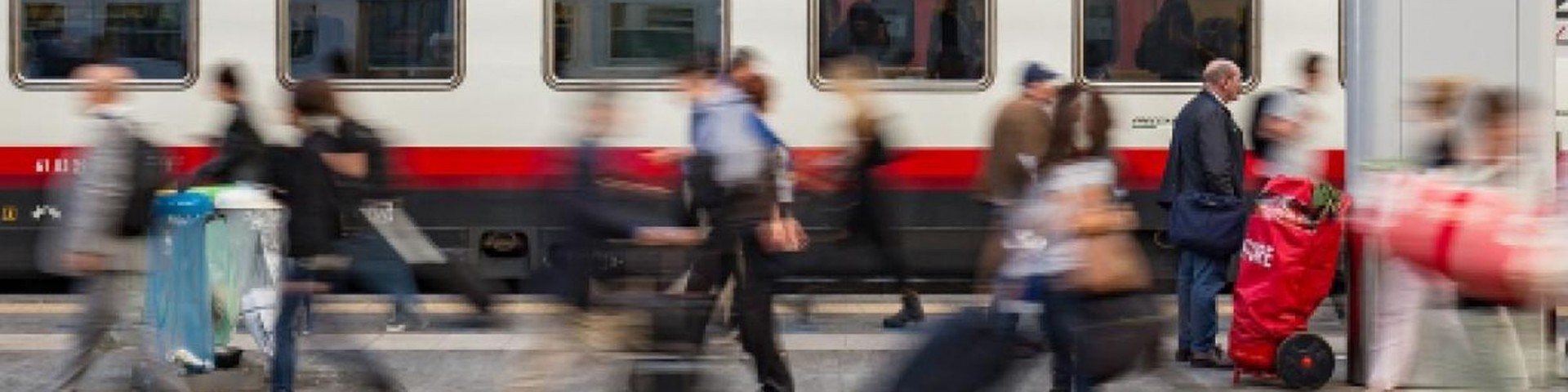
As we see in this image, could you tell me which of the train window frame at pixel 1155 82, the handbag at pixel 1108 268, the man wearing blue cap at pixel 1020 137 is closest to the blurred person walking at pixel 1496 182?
the handbag at pixel 1108 268

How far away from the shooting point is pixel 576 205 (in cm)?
754

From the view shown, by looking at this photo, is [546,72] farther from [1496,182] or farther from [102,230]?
[1496,182]

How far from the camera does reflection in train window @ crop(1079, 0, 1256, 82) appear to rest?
43.4ft

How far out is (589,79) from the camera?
42.9ft

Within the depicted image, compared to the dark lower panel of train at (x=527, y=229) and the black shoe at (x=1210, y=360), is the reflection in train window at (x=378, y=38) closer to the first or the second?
the dark lower panel of train at (x=527, y=229)

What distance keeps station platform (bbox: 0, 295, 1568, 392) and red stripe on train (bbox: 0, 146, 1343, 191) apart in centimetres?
66

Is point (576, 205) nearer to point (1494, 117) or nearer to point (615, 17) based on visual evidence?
point (1494, 117)

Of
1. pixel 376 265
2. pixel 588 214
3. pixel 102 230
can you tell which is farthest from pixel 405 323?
pixel 588 214

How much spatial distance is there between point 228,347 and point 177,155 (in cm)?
376

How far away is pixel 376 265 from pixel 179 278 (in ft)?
2.53

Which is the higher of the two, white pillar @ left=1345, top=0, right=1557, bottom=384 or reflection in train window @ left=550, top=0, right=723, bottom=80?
reflection in train window @ left=550, top=0, right=723, bottom=80

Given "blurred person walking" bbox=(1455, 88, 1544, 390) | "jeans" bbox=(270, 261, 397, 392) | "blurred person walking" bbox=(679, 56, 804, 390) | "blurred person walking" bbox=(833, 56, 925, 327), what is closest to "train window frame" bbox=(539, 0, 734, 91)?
"blurred person walking" bbox=(833, 56, 925, 327)

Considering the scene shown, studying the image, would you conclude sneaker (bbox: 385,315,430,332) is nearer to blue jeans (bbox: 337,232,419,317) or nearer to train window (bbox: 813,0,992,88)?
blue jeans (bbox: 337,232,419,317)

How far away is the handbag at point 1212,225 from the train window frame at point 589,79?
373 centimetres
